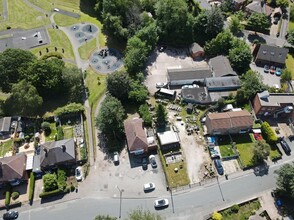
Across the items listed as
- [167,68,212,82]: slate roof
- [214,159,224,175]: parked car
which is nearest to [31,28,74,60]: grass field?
[167,68,212,82]: slate roof

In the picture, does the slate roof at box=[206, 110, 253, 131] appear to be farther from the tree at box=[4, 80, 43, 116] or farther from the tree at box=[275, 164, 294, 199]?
the tree at box=[4, 80, 43, 116]

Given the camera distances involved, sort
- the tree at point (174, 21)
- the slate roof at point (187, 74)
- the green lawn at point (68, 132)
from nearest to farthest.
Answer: the green lawn at point (68, 132) → the slate roof at point (187, 74) → the tree at point (174, 21)

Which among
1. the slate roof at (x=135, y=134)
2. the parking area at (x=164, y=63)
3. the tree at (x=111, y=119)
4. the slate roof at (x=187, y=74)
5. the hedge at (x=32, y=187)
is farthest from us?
the parking area at (x=164, y=63)

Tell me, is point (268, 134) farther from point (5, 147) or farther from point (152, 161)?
point (5, 147)

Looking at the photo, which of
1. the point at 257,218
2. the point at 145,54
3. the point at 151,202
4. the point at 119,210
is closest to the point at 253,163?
the point at 257,218

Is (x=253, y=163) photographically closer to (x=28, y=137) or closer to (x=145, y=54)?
(x=145, y=54)

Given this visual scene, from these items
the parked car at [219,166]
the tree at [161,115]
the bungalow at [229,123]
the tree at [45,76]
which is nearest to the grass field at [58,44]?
the tree at [45,76]

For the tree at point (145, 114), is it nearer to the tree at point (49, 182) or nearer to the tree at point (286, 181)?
the tree at point (49, 182)
